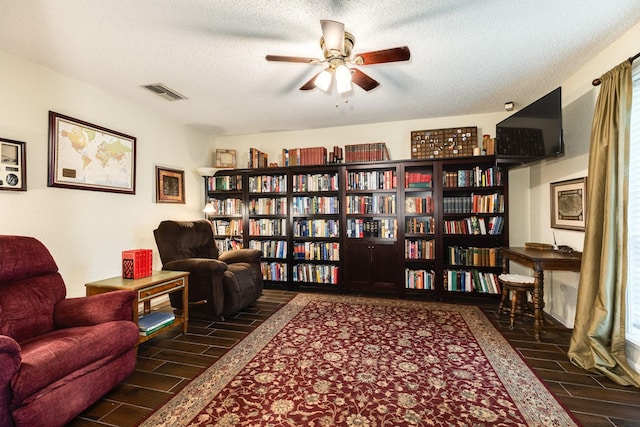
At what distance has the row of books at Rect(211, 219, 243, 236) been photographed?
178 inches

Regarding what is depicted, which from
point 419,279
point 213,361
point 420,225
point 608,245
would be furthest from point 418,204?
point 213,361

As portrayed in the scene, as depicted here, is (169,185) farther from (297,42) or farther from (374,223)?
(374,223)

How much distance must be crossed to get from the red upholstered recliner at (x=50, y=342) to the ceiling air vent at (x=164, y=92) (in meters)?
1.78

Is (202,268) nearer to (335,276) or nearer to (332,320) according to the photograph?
(332,320)

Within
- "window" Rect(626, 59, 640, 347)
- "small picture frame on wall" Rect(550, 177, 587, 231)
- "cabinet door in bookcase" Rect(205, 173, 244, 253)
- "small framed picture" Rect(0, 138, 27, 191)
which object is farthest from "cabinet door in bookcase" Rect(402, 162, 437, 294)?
"small framed picture" Rect(0, 138, 27, 191)

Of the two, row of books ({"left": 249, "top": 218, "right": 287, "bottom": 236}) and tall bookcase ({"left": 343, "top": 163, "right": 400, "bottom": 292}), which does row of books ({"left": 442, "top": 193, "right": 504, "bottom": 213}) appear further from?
row of books ({"left": 249, "top": 218, "right": 287, "bottom": 236})

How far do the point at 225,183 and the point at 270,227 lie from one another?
102cm

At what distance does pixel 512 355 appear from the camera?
7.37 feet

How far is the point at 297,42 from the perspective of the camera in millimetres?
2174

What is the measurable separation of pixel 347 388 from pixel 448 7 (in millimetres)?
2515

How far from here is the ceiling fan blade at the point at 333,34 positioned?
159 cm

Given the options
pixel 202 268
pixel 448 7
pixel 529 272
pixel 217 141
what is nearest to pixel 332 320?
pixel 202 268

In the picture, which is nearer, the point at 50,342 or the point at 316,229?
the point at 50,342

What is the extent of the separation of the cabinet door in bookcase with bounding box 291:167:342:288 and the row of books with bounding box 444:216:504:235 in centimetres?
151
